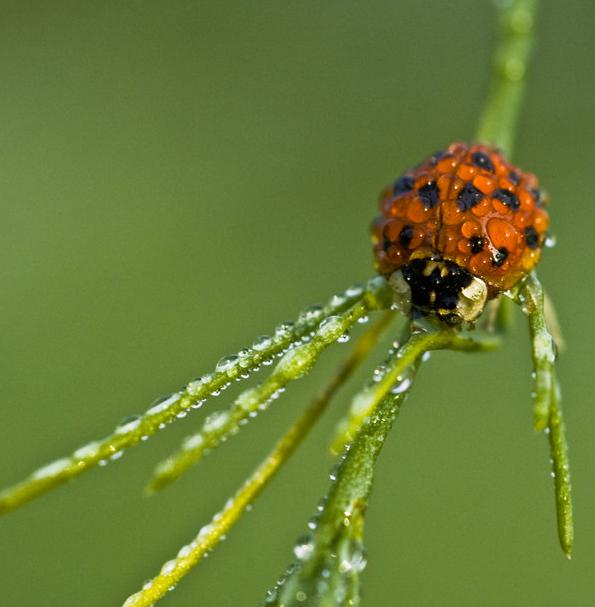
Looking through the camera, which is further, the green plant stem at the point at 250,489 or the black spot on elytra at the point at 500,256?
the black spot on elytra at the point at 500,256

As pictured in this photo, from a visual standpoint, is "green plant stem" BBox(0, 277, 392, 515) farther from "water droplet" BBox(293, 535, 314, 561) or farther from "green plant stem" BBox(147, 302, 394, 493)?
"water droplet" BBox(293, 535, 314, 561)

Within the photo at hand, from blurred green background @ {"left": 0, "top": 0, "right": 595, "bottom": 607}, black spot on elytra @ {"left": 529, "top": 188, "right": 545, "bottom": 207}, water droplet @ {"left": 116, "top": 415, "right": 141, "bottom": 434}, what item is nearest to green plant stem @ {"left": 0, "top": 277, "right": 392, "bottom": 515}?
water droplet @ {"left": 116, "top": 415, "right": 141, "bottom": 434}

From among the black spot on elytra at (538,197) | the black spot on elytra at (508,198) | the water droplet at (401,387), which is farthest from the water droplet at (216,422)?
the black spot on elytra at (538,197)

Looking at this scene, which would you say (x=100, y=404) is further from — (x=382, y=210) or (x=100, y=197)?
(x=382, y=210)

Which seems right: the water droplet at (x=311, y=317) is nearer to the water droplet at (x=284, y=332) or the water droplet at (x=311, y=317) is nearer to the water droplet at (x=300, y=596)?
the water droplet at (x=284, y=332)

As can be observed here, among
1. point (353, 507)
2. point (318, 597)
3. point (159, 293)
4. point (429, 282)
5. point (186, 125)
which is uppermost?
point (186, 125)

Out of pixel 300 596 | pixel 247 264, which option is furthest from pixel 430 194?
pixel 247 264

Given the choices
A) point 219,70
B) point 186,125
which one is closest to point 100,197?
point 186,125
